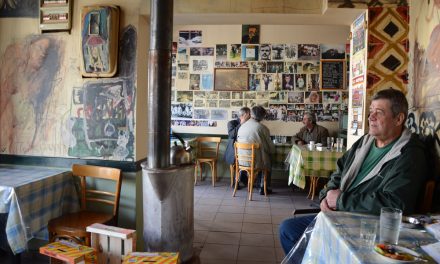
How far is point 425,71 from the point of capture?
2.00 metres

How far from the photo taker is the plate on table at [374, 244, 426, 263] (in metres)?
1.01

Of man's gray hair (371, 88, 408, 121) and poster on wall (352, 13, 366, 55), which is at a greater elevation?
poster on wall (352, 13, 366, 55)

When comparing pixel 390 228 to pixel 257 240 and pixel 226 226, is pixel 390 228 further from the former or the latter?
pixel 226 226

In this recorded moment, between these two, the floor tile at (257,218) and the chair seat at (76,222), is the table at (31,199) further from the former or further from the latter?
the floor tile at (257,218)

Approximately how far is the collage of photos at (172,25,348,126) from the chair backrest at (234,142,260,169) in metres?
1.21

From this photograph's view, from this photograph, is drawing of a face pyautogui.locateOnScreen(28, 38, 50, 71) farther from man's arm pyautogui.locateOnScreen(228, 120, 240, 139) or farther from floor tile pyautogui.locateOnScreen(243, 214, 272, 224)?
man's arm pyautogui.locateOnScreen(228, 120, 240, 139)

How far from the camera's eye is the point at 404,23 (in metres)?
2.38

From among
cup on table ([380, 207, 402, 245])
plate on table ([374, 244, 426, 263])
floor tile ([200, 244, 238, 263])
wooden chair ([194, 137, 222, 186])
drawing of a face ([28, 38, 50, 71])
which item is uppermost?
drawing of a face ([28, 38, 50, 71])

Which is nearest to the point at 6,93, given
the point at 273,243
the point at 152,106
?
the point at 152,106

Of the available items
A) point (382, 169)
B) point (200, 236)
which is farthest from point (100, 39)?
point (382, 169)

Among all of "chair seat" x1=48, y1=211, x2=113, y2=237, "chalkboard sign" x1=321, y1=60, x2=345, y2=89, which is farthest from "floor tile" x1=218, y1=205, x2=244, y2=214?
"chalkboard sign" x1=321, y1=60, x2=345, y2=89

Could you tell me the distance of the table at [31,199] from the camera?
206cm

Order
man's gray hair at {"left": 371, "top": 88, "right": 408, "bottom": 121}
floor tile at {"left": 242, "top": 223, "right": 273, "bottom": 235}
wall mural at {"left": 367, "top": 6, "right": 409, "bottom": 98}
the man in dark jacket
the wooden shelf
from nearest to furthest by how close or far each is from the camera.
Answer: man's gray hair at {"left": 371, "top": 88, "right": 408, "bottom": 121}
wall mural at {"left": 367, "top": 6, "right": 409, "bottom": 98}
the wooden shelf
floor tile at {"left": 242, "top": 223, "right": 273, "bottom": 235}
the man in dark jacket

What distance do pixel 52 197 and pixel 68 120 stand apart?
0.66m
